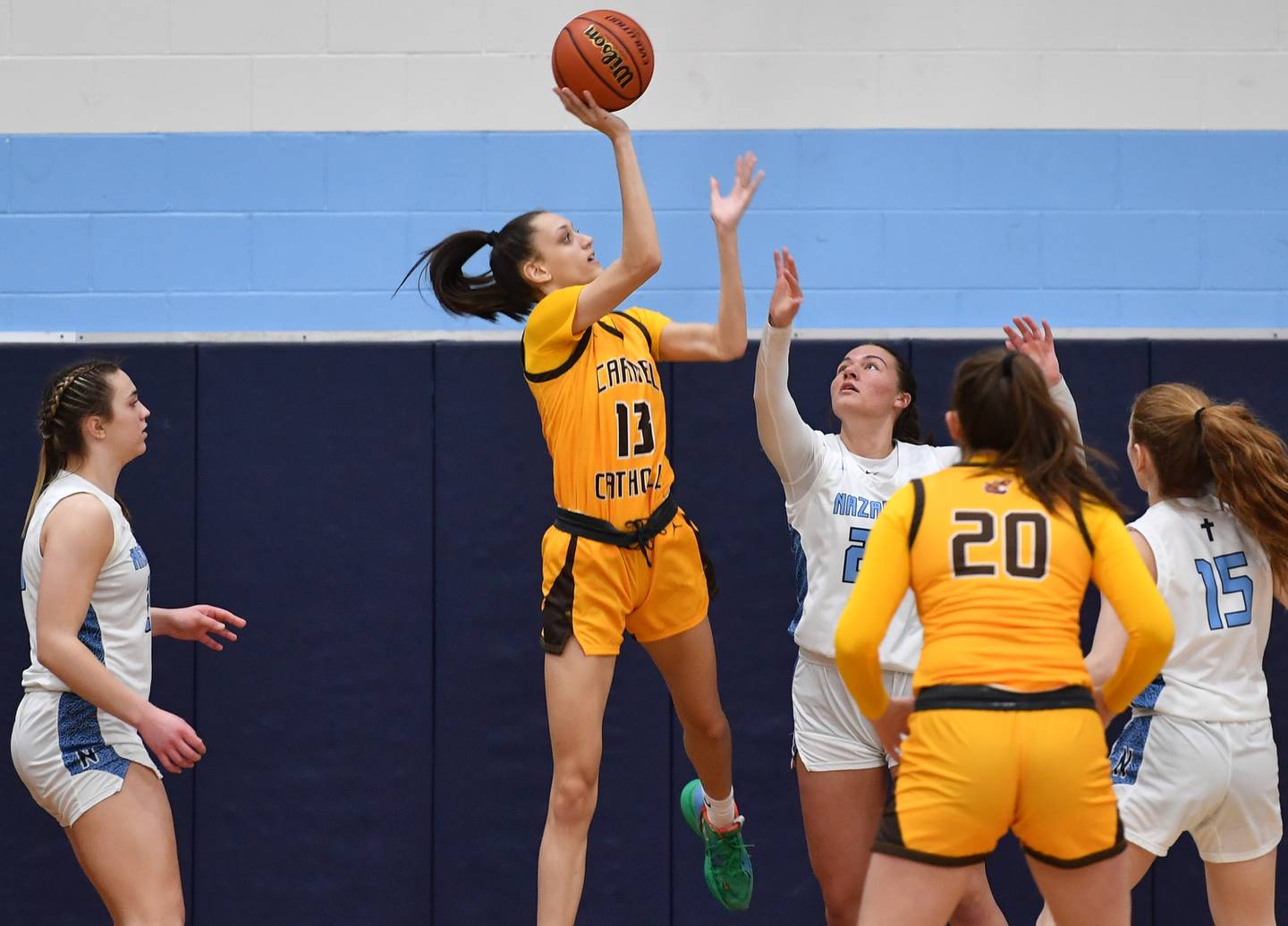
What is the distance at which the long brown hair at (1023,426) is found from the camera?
3.04 meters

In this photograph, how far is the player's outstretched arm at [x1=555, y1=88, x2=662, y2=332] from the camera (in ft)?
Result: 12.7

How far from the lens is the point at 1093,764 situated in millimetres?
2877

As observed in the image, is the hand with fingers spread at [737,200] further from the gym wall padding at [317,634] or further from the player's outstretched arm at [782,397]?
A: the gym wall padding at [317,634]

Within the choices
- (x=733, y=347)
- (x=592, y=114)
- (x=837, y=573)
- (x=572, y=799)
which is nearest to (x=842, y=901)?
(x=572, y=799)

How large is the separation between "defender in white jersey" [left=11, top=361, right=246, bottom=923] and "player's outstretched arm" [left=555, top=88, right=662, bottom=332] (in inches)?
52.8

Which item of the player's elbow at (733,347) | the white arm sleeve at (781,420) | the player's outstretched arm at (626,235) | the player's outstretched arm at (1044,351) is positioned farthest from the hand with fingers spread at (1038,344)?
the player's outstretched arm at (626,235)

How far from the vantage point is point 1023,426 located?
10.0 ft

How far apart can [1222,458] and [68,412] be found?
3068 millimetres

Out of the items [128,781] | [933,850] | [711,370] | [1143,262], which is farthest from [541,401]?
[1143,262]

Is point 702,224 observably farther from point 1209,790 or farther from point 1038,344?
→ point 1209,790

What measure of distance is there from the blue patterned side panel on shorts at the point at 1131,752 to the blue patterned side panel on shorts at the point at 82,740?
261 cm

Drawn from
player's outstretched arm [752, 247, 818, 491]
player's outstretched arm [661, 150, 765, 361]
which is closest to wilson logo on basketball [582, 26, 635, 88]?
player's outstretched arm [661, 150, 765, 361]

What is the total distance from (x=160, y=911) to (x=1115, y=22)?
15.0 feet

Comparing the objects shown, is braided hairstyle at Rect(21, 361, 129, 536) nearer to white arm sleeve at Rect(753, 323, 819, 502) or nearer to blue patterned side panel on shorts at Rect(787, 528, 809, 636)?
white arm sleeve at Rect(753, 323, 819, 502)
